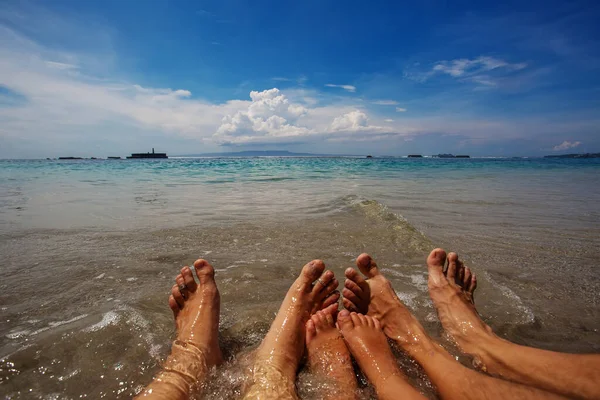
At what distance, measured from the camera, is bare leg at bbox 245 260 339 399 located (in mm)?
1378

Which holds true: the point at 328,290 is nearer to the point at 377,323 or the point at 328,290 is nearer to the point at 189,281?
the point at 377,323

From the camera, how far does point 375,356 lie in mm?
1614

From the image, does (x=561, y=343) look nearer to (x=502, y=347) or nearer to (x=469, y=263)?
(x=502, y=347)

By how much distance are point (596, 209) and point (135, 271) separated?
6.88m

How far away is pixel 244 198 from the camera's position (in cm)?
685

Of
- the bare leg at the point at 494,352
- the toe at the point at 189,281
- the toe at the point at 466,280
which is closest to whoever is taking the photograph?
the bare leg at the point at 494,352

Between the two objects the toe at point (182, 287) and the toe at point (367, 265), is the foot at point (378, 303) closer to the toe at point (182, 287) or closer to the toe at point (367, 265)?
the toe at point (367, 265)

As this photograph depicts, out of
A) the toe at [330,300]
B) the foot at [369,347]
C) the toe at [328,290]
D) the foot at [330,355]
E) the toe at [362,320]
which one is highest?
the toe at [328,290]

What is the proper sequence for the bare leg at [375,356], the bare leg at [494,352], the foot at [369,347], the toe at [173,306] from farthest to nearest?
the toe at [173,306] → the foot at [369,347] → the bare leg at [375,356] → the bare leg at [494,352]

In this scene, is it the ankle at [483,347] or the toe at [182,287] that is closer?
the ankle at [483,347]

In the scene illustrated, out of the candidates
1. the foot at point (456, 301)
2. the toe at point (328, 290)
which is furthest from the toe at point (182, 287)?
the foot at point (456, 301)

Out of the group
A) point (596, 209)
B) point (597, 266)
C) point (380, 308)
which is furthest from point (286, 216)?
point (596, 209)

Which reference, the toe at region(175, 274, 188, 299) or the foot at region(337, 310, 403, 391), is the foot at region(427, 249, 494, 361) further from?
the toe at region(175, 274, 188, 299)

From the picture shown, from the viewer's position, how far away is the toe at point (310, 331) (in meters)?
1.84
